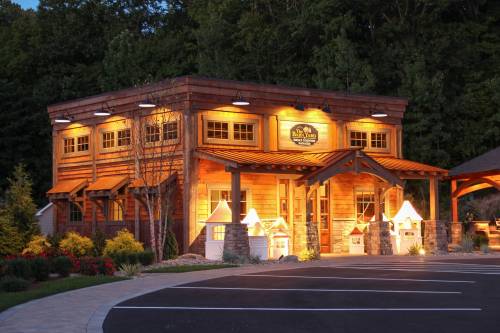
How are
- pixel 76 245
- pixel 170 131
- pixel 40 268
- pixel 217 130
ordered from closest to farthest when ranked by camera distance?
pixel 40 268 → pixel 76 245 → pixel 217 130 → pixel 170 131

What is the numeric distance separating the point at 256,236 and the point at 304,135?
18.1 feet

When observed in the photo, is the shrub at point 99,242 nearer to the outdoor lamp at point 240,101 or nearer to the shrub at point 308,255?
the outdoor lamp at point 240,101

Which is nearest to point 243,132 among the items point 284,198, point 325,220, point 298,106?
point 298,106

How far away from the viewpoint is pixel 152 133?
30.6 metres

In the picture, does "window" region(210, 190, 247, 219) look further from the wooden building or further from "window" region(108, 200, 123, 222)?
"window" region(108, 200, 123, 222)

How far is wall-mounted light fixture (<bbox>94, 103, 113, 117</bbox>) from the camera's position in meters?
31.2

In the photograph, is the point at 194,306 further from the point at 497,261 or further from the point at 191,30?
the point at 191,30

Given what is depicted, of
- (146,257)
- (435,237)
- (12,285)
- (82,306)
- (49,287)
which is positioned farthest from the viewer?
(435,237)

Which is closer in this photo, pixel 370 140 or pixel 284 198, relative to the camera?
pixel 284 198

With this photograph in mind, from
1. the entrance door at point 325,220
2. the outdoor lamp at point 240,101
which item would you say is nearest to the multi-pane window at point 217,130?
the outdoor lamp at point 240,101

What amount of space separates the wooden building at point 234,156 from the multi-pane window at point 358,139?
39 millimetres

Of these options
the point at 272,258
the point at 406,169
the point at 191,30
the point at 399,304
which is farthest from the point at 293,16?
the point at 399,304

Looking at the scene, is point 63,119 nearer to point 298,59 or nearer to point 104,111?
point 104,111

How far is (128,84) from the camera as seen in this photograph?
51344mm
